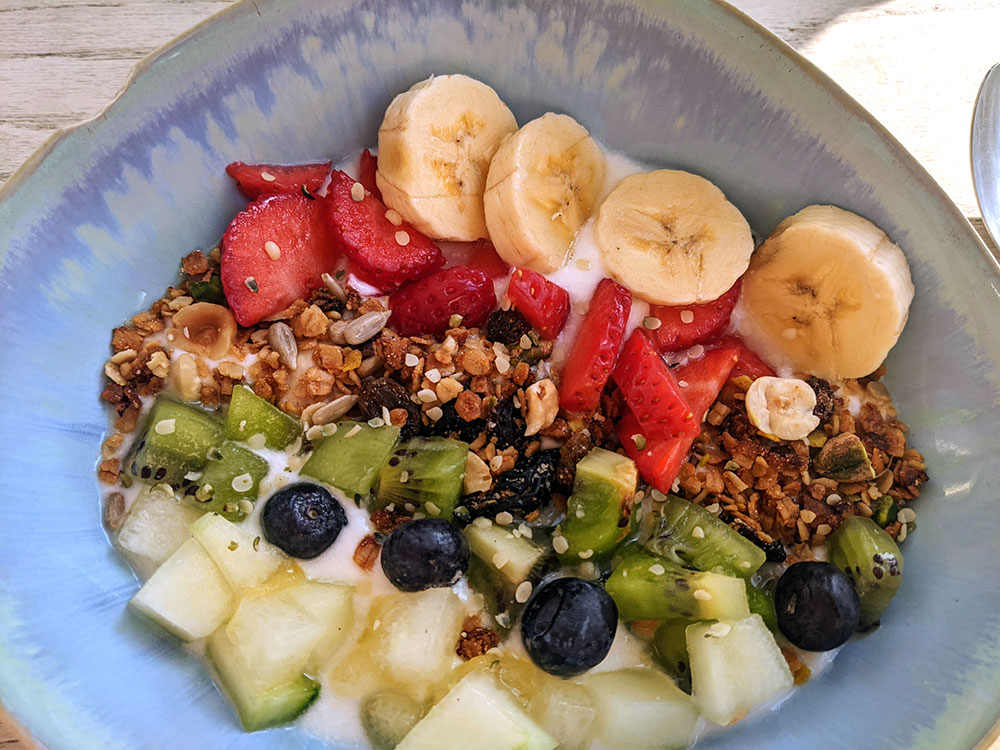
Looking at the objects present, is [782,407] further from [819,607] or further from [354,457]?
[354,457]

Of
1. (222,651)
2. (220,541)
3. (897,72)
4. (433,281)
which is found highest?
(897,72)

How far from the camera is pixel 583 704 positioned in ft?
3.24

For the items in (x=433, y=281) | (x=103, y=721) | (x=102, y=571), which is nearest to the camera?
(x=103, y=721)

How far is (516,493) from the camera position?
3.42 feet

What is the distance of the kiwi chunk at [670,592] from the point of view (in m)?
0.97

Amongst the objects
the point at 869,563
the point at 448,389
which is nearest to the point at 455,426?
the point at 448,389

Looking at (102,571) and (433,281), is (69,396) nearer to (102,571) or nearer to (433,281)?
(102,571)

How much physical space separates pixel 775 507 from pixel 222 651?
78 centimetres

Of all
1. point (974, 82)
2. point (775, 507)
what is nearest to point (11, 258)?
point (775, 507)

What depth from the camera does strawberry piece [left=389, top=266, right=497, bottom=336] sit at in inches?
43.2

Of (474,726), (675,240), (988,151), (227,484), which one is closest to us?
(474,726)

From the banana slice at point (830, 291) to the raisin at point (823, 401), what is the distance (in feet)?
0.10

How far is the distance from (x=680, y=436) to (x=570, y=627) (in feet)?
1.00

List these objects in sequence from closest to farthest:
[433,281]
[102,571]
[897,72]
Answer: [102,571] < [433,281] < [897,72]
